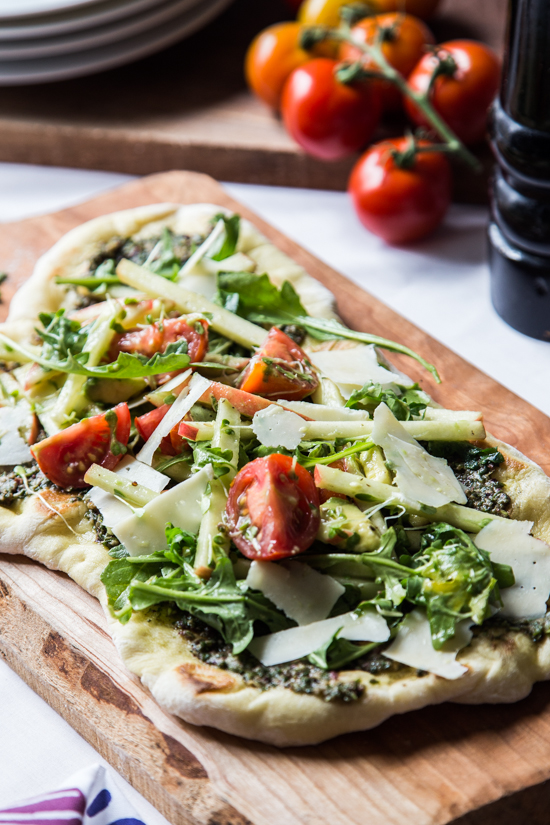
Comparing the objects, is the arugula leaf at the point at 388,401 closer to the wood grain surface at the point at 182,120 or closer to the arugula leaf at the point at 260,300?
the arugula leaf at the point at 260,300

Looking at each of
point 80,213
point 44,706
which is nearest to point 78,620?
point 44,706

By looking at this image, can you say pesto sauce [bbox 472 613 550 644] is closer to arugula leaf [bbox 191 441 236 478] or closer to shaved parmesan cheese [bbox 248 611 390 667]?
shaved parmesan cheese [bbox 248 611 390 667]

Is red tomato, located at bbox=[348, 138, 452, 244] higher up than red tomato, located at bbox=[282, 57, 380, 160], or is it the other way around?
red tomato, located at bbox=[282, 57, 380, 160]

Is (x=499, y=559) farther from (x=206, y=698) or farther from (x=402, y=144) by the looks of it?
A: (x=402, y=144)

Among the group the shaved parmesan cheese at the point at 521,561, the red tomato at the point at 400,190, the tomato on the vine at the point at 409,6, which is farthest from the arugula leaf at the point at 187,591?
the tomato on the vine at the point at 409,6

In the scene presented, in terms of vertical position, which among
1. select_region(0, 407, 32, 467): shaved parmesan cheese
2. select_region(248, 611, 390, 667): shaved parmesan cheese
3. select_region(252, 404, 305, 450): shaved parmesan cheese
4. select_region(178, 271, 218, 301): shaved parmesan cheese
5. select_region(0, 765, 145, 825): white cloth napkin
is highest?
select_region(178, 271, 218, 301): shaved parmesan cheese

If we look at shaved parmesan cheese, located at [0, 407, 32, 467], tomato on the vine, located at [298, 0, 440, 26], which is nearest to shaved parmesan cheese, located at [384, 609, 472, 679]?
shaved parmesan cheese, located at [0, 407, 32, 467]
